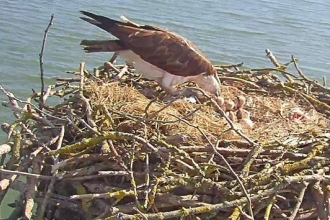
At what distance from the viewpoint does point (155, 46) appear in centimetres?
528

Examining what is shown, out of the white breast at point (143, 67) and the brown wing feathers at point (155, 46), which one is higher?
the brown wing feathers at point (155, 46)

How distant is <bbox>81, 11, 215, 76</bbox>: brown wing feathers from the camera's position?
206 inches

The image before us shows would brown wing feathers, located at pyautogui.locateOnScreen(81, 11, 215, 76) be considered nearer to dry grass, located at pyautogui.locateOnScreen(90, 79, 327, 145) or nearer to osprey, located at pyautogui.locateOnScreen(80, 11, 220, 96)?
osprey, located at pyautogui.locateOnScreen(80, 11, 220, 96)

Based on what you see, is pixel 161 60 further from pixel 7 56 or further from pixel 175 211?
pixel 7 56

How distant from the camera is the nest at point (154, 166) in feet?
12.2

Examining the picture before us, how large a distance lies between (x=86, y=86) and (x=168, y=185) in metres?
1.35

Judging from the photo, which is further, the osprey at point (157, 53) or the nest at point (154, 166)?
the osprey at point (157, 53)

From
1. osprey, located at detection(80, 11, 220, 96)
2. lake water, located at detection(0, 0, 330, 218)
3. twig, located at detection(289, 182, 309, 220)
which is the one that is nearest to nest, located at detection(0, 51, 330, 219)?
twig, located at detection(289, 182, 309, 220)

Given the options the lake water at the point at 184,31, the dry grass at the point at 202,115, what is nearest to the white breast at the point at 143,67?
the dry grass at the point at 202,115

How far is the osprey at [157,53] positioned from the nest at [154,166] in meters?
0.66

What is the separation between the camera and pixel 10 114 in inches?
287

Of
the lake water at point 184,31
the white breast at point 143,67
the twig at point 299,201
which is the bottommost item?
the lake water at point 184,31

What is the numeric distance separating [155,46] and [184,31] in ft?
19.3

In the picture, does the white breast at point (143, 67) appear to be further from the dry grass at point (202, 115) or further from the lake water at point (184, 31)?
the lake water at point (184, 31)
